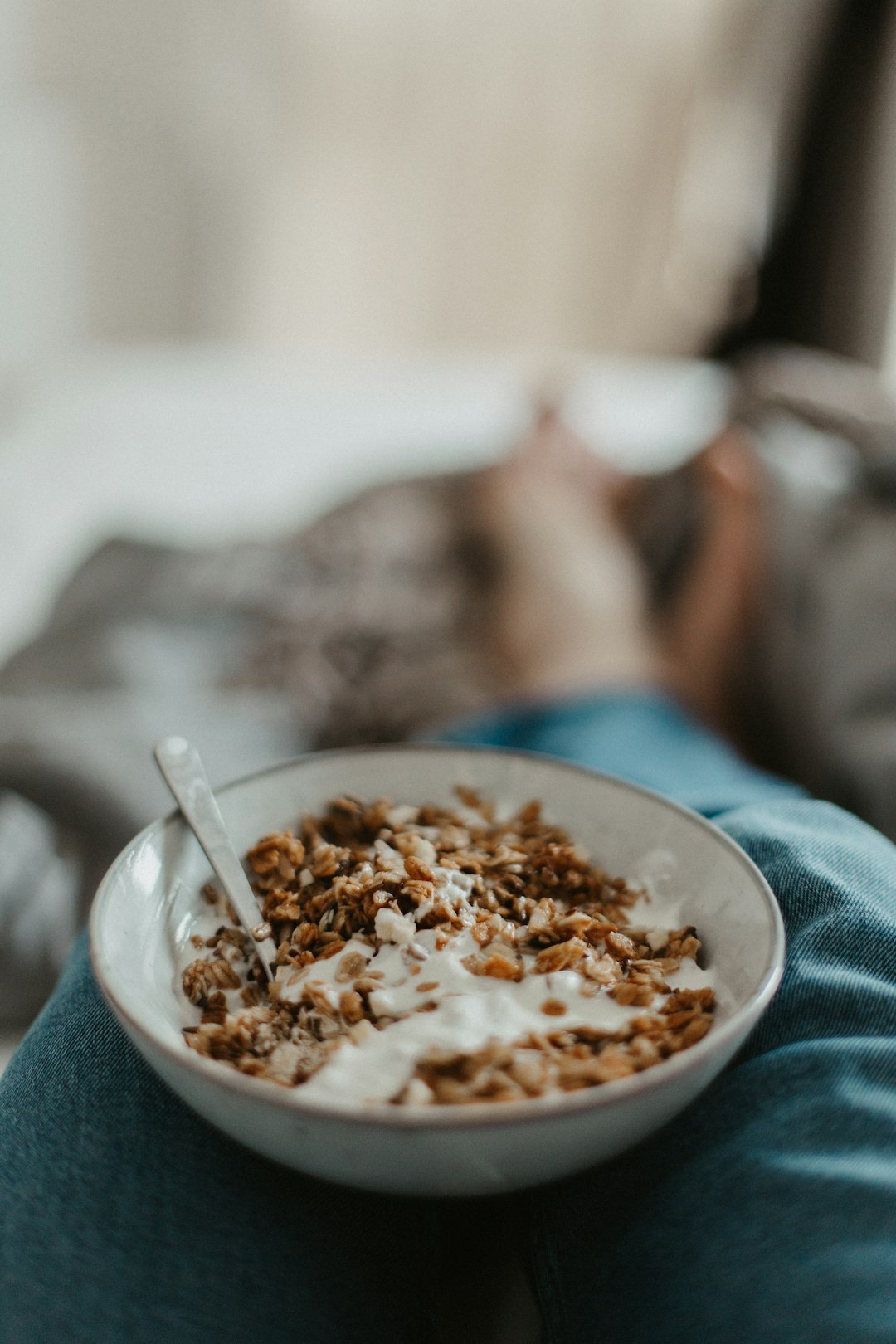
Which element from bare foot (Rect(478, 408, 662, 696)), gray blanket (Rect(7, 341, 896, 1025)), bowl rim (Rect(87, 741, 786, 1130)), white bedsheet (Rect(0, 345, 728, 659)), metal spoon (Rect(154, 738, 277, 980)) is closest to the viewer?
bowl rim (Rect(87, 741, 786, 1130))

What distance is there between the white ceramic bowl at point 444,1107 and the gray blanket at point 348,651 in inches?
9.3

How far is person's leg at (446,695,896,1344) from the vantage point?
14.1 inches

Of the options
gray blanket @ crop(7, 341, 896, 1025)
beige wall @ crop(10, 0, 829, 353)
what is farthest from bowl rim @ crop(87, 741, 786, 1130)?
beige wall @ crop(10, 0, 829, 353)

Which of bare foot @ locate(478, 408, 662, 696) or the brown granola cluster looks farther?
bare foot @ locate(478, 408, 662, 696)

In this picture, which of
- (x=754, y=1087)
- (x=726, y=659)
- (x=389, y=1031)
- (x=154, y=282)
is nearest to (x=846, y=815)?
(x=754, y=1087)

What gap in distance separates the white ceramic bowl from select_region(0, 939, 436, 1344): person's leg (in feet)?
0.23

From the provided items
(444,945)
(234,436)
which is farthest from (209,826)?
(234,436)

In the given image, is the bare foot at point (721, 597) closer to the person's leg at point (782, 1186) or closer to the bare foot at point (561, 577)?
the bare foot at point (561, 577)

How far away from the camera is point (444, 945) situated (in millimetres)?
416

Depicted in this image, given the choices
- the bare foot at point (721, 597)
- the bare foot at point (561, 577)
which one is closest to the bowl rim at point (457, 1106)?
the bare foot at point (561, 577)

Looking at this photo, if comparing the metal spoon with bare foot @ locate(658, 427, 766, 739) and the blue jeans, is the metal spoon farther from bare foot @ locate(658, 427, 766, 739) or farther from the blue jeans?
bare foot @ locate(658, 427, 766, 739)

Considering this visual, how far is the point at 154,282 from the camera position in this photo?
2334 mm

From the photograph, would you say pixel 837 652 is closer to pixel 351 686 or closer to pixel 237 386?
pixel 351 686

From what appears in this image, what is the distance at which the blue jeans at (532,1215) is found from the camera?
370mm
